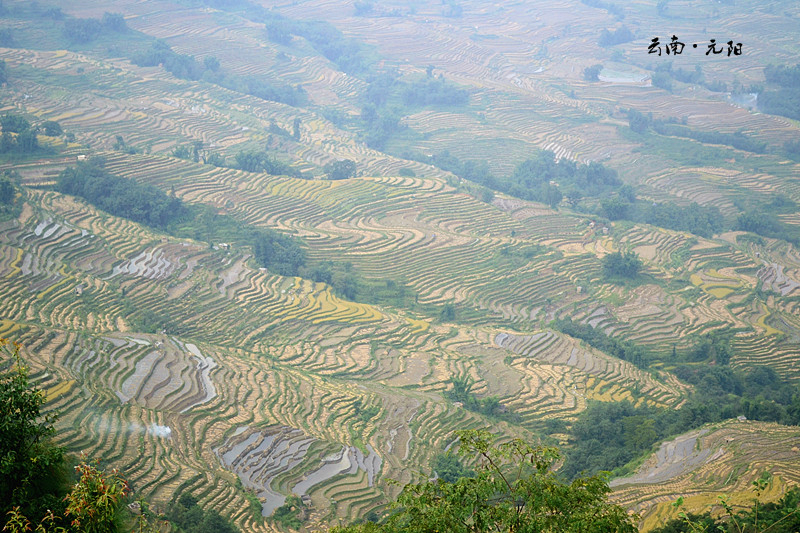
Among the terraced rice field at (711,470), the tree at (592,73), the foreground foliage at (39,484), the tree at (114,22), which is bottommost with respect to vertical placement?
the terraced rice field at (711,470)

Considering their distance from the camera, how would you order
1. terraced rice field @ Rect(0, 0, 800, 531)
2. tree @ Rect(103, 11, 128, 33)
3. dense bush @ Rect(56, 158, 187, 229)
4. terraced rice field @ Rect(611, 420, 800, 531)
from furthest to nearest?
tree @ Rect(103, 11, 128, 33) < dense bush @ Rect(56, 158, 187, 229) < terraced rice field @ Rect(0, 0, 800, 531) < terraced rice field @ Rect(611, 420, 800, 531)

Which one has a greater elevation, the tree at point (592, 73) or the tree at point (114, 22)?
the tree at point (114, 22)

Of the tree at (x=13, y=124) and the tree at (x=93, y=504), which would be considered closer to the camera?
the tree at (x=93, y=504)

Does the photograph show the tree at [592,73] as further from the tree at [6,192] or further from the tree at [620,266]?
the tree at [6,192]

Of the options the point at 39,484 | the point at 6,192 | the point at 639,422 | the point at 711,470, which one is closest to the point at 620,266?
the point at 639,422

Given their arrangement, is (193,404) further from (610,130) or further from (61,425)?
(610,130)

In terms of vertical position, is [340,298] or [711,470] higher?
[711,470]

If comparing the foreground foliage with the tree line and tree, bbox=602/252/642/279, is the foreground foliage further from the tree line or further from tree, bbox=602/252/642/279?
tree, bbox=602/252/642/279

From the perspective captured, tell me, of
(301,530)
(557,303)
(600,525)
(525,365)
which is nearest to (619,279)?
(557,303)

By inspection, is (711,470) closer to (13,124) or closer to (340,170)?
(340,170)

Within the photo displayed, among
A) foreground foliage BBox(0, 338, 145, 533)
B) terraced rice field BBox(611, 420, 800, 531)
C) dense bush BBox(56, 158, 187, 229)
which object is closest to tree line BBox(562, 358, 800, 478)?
terraced rice field BBox(611, 420, 800, 531)

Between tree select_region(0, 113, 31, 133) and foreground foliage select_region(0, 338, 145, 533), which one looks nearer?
foreground foliage select_region(0, 338, 145, 533)

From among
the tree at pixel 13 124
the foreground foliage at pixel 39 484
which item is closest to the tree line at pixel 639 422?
the foreground foliage at pixel 39 484
